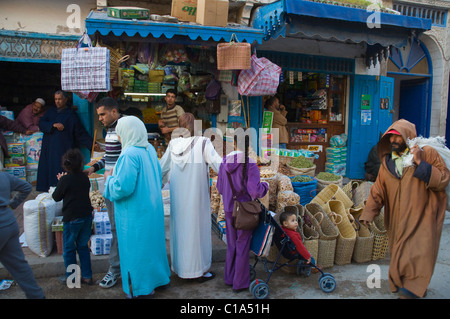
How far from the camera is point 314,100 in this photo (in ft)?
29.1

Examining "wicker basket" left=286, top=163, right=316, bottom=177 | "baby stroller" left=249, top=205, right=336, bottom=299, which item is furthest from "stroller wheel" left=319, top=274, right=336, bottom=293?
"wicker basket" left=286, top=163, right=316, bottom=177

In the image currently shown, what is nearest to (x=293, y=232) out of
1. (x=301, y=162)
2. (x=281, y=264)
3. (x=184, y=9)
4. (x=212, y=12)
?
(x=281, y=264)

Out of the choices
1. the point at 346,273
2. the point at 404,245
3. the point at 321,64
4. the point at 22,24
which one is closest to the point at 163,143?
the point at 22,24

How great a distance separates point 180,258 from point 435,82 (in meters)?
9.22

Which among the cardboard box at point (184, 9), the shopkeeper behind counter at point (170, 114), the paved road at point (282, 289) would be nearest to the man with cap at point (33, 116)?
the shopkeeper behind counter at point (170, 114)

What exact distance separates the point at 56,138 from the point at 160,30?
8.80ft

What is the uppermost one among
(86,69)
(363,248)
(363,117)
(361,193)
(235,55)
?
(235,55)

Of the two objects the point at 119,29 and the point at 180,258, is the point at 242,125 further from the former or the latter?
the point at 180,258

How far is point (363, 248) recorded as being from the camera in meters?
4.80

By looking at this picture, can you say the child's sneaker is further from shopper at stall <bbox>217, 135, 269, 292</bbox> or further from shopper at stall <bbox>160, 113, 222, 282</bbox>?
shopper at stall <bbox>217, 135, 269, 292</bbox>

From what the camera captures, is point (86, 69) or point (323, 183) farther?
point (323, 183)

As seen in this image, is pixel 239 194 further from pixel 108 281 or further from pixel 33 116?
pixel 33 116

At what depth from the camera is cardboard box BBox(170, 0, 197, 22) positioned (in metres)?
6.40

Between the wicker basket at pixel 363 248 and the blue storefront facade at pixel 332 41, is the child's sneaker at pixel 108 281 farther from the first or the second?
the blue storefront facade at pixel 332 41
